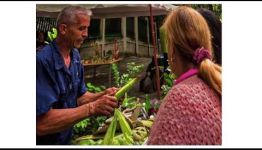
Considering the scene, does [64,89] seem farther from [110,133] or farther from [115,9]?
[115,9]

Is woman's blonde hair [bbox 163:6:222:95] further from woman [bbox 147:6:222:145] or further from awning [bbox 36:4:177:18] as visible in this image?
awning [bbox 36:4:177:18]

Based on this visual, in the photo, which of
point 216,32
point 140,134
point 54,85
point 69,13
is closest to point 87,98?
point 54,85

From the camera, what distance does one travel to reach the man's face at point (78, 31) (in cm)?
406

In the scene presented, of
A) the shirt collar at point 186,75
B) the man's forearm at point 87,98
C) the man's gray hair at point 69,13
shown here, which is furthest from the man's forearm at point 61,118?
the shirt collar at point 186,75

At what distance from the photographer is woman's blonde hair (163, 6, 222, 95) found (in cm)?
274

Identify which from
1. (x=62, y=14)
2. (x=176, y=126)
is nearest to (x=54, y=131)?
(x=62, y=14)

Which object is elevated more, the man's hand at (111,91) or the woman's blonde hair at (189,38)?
the woman's blonde hair at (189,38)

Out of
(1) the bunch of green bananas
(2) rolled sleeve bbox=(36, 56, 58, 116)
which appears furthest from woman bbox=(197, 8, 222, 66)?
(2) rolled sleeve bbox=(36, 56, 58, 116)

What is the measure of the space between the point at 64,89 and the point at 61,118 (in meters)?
0.26

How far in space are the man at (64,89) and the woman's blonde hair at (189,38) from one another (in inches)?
51.4

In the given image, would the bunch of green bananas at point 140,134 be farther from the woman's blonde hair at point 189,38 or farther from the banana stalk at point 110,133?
the woman's blonde hair at point 189,38

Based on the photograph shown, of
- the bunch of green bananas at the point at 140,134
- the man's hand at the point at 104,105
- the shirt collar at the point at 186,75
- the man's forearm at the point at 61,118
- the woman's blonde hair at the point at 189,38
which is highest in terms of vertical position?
the woman's blonde hair at the point at 189,38
